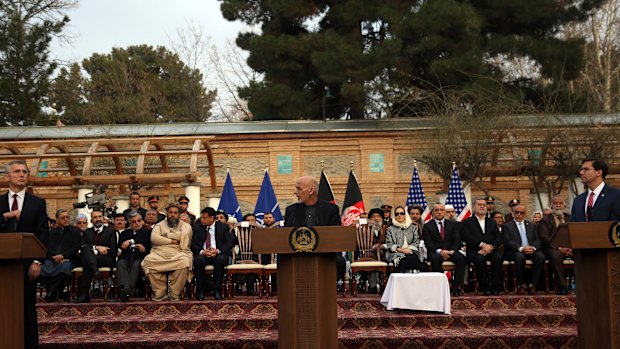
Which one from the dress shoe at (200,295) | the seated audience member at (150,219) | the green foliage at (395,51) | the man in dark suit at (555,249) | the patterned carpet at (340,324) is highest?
the green foliage at (395,51)

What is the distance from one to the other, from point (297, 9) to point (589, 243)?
21183mm

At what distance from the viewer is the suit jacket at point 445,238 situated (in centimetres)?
1317

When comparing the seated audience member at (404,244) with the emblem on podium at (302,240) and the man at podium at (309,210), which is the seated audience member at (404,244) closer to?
the man at podium at (309,210)

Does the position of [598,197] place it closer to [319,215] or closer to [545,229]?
[319,215]

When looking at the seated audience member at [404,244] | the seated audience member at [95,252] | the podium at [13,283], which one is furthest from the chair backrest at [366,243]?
the podium at [13,283]

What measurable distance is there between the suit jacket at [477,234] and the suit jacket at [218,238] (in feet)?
11.8

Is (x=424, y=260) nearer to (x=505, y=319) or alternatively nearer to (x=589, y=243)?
(x=505, y=319)

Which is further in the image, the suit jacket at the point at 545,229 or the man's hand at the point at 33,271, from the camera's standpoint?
the suit jacket at the point at 545,229

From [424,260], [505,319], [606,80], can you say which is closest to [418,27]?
[606,80]

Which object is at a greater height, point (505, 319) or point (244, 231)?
point (244, 231)

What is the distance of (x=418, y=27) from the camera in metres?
24.8

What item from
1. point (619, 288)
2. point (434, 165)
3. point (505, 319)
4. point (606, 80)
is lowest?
point (505, 319)

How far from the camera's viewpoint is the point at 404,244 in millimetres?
12906

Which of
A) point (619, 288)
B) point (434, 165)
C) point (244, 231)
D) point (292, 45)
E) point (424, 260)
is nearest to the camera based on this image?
point (619, 288)
